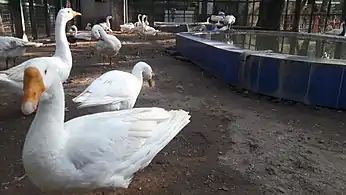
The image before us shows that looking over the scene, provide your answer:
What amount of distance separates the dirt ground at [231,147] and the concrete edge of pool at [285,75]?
19 cm

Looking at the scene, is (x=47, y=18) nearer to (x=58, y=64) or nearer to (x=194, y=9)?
(x=58, y=64)

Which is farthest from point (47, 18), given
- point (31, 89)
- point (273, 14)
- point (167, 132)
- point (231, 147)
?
point (31, 89)

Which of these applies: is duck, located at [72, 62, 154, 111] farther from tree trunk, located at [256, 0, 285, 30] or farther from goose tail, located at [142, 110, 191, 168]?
tree trunk, located at [256, 0, 285, 30]

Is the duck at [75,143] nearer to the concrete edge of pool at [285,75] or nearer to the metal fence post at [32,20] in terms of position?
the concrete edge of pool at [285,75]

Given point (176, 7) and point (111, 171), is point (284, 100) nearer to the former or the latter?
point (111, 171)

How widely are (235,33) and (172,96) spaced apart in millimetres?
6611

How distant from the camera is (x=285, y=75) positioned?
545 cm

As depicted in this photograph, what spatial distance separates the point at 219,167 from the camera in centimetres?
340

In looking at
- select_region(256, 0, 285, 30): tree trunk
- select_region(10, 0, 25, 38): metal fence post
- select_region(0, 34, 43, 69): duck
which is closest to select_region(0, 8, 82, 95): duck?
select_region(0, 34, 43, 69): duck

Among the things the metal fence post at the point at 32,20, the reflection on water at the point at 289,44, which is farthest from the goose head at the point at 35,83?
the metal fence post at the point at 32,20

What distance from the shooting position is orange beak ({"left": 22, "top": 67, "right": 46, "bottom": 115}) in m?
1.87

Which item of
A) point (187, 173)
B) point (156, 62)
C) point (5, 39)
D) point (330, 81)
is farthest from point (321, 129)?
point (5, 39)

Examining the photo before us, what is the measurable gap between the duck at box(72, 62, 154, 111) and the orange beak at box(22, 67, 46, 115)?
1482 mm

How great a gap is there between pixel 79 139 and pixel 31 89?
544 mm
